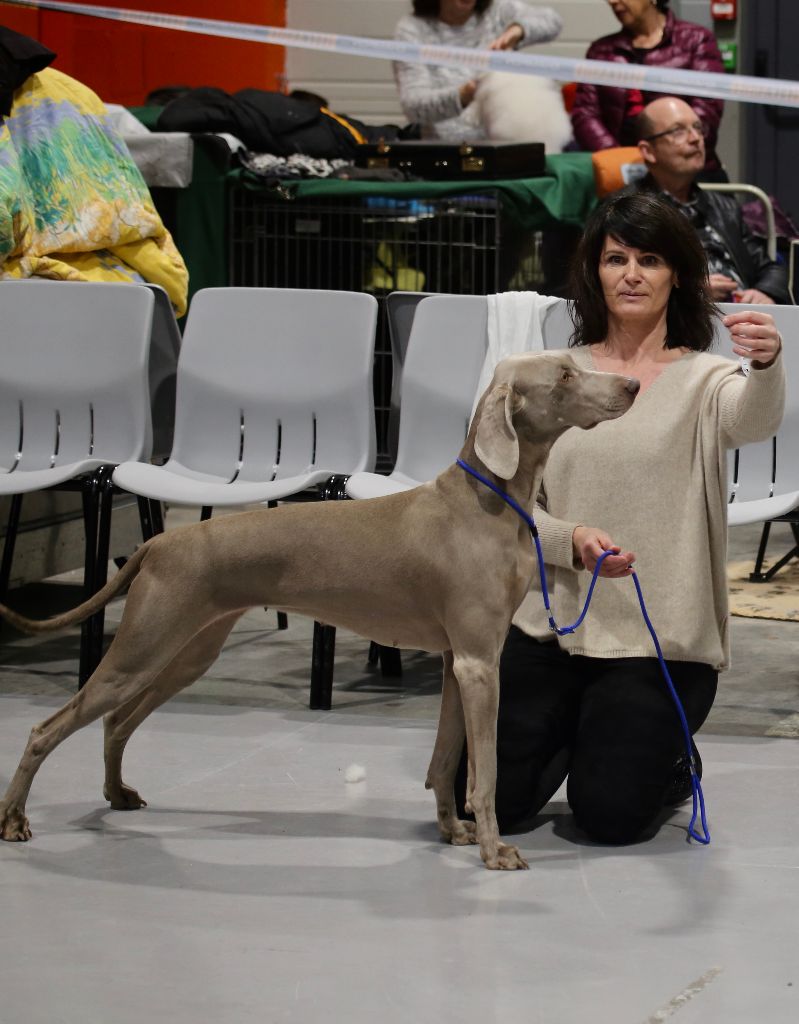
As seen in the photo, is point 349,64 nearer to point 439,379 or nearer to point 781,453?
point 439,379

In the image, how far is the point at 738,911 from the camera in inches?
112

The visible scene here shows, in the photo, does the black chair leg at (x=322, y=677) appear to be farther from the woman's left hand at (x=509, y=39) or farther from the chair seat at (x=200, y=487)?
the woman's left hand at (x=509, y=39)

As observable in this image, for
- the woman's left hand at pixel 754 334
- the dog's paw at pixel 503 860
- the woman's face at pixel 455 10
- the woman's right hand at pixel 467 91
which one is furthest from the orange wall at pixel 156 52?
the dog's paw at pixel 503 860

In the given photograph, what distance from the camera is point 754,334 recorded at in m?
2.97

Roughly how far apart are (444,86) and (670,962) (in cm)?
554

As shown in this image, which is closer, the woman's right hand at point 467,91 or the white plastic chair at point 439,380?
the white plastic chair at point 439,380

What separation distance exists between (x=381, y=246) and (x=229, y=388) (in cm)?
162

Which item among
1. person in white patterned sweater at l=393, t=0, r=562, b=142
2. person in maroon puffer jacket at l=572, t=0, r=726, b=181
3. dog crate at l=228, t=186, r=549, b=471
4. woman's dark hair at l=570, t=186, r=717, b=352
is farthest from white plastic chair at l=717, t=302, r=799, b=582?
person in white patterned sweater at l=393, t=0, r=562, b=142

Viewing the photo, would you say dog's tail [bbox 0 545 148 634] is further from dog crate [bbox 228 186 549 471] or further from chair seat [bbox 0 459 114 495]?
dog crate [bbox 228 186 549 471]

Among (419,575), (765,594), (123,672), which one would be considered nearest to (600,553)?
(419,575)

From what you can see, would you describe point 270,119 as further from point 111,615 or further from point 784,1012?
point 784,1012

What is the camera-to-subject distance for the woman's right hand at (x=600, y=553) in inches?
120

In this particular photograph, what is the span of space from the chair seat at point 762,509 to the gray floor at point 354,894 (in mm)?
501

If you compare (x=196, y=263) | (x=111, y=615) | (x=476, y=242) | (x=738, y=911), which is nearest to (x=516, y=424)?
(x=738, y=911)
